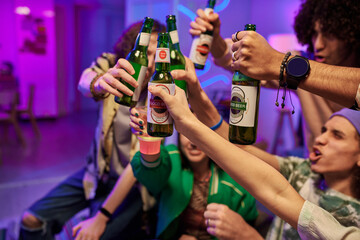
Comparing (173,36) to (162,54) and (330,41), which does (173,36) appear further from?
(330,41)

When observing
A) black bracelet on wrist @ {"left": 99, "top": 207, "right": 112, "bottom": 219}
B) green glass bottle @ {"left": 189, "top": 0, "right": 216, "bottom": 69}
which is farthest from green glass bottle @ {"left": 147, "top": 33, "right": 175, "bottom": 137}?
black bracelet on wrist @ {"left": 99, "top": 207, "right": 112, "bottom": 219}

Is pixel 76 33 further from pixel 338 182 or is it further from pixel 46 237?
pixel 338 182

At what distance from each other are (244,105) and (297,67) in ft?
0.76

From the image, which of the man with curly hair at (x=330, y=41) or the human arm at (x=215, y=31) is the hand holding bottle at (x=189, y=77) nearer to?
the human arm at (x=215, y=31)

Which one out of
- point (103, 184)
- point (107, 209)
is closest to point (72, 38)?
point (103, 184)

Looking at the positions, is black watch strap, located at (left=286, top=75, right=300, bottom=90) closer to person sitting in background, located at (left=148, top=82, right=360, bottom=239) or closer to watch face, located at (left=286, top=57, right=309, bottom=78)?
watch face, located at (left=286, top=57, right=309, bottom=78)

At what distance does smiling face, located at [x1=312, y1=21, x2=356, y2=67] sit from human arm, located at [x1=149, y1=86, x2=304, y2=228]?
0.96m

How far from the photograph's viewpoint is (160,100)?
804mm

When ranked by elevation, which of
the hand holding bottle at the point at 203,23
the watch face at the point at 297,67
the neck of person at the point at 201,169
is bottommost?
the neck of person at the point at 201,169

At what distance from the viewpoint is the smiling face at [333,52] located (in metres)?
1.57

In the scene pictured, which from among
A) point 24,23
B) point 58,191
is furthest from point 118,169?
point 24,23

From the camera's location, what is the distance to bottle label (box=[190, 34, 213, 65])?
1.22m

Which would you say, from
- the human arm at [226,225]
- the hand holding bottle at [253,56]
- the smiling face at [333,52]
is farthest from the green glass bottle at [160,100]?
the smiling face at [333,52]

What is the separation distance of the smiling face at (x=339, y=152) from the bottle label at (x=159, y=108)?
31.2 inches
